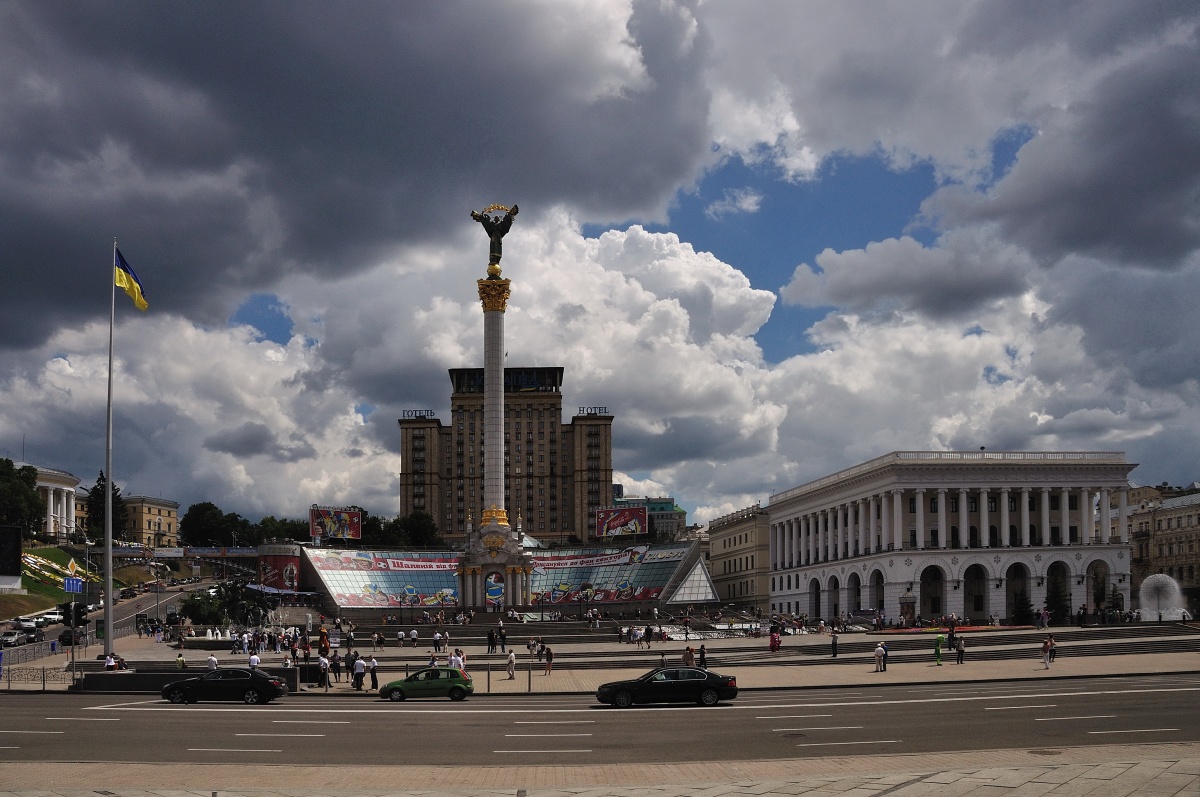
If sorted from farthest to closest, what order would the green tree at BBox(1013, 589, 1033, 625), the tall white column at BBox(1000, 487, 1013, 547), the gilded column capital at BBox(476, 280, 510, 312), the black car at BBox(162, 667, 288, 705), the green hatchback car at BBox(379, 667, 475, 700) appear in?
1. the gilded column capital at BBox(476, 280, 510, 312)
2. the tall white column at BBox(1000, 487, 1013, 547)
3. the green tree at BBox(1013, 589, 1033, 625)
4. the green hatchback car at BBox(379, 667, 475, 700)
5. the black car at BBox(162, 667, 288, 705)

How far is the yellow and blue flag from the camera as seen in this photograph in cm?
5297

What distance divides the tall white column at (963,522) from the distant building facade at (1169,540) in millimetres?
33200

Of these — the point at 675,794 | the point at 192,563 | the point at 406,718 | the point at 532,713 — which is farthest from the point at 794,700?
the point at 192,563

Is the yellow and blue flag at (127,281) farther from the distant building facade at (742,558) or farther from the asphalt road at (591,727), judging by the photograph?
the distant building facade at (742,558)

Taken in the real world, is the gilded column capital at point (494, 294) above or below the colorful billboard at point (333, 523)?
above

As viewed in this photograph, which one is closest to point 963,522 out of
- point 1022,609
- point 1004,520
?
point 1004,520

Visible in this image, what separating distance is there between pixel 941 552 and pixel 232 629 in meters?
61.4

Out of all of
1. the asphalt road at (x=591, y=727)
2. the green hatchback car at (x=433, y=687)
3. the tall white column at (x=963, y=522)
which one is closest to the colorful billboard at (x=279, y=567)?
the tall white column at (x=963, y=522)

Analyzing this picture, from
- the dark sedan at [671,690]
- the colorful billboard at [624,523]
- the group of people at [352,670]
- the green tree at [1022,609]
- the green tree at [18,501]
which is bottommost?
the green tree at [1022,609]

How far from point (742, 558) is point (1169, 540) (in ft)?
170

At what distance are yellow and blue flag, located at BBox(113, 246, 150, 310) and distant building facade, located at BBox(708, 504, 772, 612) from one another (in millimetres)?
93718

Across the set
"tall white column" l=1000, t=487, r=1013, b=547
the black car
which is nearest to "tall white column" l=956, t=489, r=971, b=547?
"tall white column" l=1000, t=487, r=1013, b=547

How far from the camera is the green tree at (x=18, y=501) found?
474 feet

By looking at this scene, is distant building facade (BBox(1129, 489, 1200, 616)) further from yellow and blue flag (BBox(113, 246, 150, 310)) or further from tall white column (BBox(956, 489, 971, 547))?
yellow and blue flag (BBox(113, 246, 150, 310))
